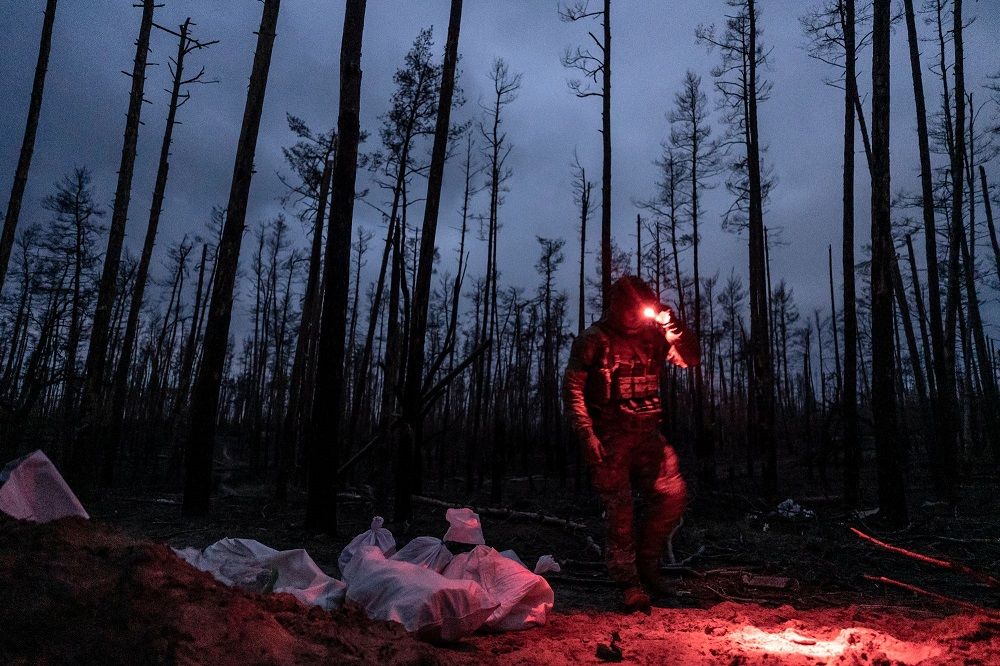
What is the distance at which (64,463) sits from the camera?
40.7 feet

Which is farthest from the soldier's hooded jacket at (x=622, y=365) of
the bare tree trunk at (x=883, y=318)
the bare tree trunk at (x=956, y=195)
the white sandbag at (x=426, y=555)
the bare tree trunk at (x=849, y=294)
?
the bare tree trunk at (x=956, y=195)

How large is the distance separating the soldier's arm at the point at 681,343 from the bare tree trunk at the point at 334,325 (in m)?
4.40

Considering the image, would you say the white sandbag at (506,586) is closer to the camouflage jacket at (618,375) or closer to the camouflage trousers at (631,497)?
the camouflage trousers at (631,497)

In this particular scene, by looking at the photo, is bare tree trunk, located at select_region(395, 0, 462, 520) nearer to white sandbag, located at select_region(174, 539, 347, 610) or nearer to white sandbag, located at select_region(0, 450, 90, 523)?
white sandbag, located at select_region(174, 539, 347, 610)

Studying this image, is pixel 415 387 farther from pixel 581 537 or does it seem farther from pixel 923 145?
pixel 923 145

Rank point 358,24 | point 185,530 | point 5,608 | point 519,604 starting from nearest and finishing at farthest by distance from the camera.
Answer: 1. point 5,608
2. point 519,604
3. point 185,530
4. point 358,24

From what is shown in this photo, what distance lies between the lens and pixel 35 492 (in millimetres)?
3051

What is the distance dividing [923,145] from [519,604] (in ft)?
49.7

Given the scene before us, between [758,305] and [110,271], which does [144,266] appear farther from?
[758,305]

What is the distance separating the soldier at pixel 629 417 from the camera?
178 inches

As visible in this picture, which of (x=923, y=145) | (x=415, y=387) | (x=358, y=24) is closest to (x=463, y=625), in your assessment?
(x=415, y=387)

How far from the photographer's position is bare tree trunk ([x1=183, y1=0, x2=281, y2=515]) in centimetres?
880

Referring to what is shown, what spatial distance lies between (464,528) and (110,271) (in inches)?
500

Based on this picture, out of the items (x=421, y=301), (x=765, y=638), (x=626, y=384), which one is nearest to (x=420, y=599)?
(x=765, y=638)
